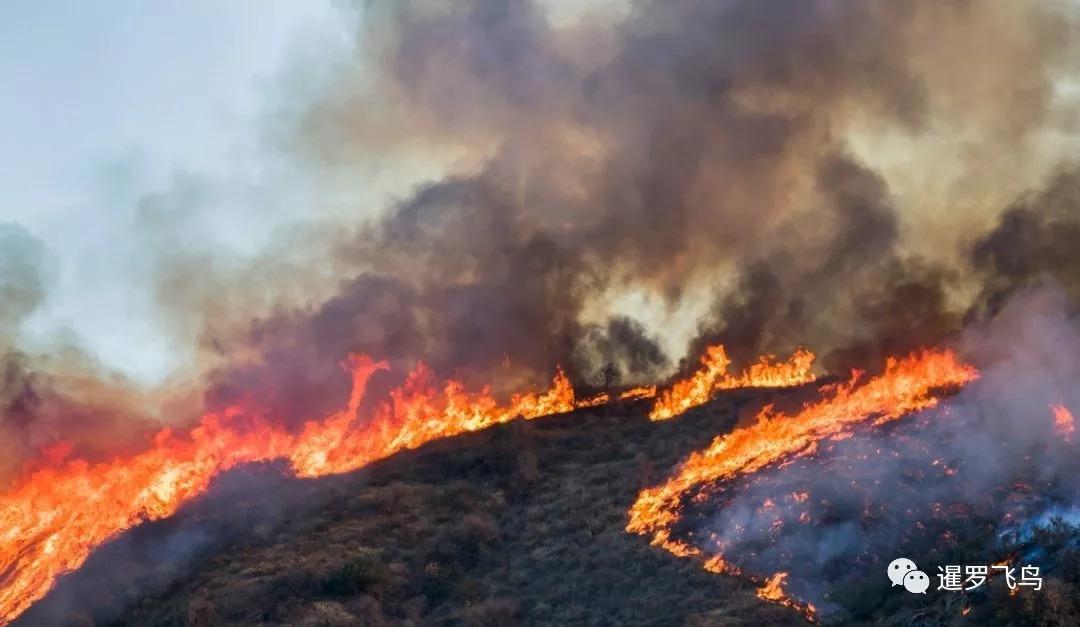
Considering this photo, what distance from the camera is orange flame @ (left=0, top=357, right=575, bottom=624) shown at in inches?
1356

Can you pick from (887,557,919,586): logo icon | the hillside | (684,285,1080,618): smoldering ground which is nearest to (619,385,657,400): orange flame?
the hillside

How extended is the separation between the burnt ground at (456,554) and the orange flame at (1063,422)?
644cm

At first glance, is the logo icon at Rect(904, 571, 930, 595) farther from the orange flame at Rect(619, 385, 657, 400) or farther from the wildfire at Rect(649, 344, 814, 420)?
the orange flame at Rect(619, 385, 657, 400)

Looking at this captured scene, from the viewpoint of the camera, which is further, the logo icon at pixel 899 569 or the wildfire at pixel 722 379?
the wildfire at pixel 722 379

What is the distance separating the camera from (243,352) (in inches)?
1832

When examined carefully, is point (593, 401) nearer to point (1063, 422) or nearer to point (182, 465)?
point (182, 465)

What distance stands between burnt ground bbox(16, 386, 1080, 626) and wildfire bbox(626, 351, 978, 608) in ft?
3.23

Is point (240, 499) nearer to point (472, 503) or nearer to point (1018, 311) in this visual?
point (472, 503)

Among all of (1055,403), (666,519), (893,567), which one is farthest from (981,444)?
(666,519)

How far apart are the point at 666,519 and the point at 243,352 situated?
90.1 feet

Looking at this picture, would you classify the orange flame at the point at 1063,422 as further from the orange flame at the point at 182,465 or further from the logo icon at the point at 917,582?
the orange flame at the point at 182,465

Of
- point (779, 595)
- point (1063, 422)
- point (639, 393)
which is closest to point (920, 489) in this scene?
point (1063, 422)

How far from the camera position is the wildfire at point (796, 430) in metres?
29.8

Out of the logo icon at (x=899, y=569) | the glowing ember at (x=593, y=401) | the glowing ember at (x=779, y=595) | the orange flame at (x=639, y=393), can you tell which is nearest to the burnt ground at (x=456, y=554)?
the glowing ember at (x=779, y=595)
